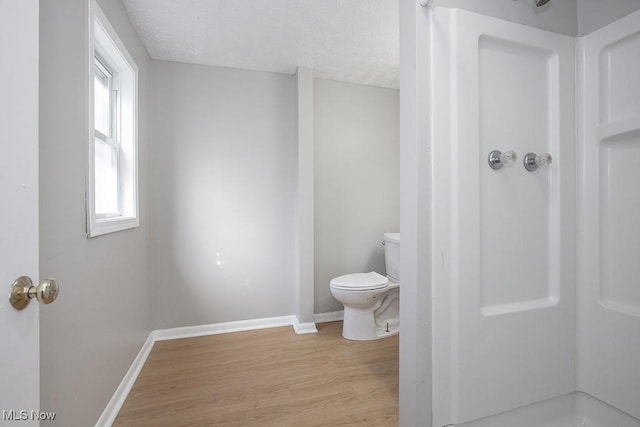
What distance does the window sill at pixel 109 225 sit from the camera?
1.16 metres

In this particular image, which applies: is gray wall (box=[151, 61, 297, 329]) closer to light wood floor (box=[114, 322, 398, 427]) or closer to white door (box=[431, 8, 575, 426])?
light wood floor (box=[114, 322, 398, 427])

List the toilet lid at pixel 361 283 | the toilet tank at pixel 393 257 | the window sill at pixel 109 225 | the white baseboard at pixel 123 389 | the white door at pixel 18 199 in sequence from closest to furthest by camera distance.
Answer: the white door at pixel 18 199
the window sill at pixel 109 225
the white baseboard at pixel 123 389
the toilet lid at pixel 361 283
the toilet tank at pixel 393 257

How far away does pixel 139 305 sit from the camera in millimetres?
1822

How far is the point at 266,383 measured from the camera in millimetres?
1594

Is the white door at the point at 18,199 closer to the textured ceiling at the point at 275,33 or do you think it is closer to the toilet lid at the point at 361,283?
the textured ceiling at the point at 275,33

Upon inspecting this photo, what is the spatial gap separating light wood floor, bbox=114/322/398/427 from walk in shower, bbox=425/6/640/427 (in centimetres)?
68

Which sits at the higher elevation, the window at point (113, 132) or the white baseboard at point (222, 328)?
the window at point (113, 132)

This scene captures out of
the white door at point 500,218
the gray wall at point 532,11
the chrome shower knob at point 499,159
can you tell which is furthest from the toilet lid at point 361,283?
the gray wall at point 532,11

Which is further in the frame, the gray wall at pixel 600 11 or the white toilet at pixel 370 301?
the white toilet at pixel 370 301

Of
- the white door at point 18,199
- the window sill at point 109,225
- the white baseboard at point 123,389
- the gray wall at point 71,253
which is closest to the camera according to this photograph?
the white door at point 18,199

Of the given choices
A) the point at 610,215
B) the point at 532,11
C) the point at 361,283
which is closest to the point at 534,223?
the point at 610,215

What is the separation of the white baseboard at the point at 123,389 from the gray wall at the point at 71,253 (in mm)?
53

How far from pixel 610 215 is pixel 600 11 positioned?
31.1 inches

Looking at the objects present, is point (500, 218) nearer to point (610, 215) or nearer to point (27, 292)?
point (610, 215)
